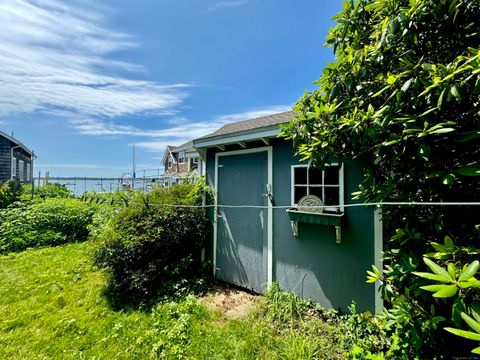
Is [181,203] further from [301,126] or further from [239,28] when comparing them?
[239,28]

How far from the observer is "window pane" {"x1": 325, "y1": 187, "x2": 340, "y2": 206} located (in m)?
2.77

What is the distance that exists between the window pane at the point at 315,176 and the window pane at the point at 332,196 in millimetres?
166

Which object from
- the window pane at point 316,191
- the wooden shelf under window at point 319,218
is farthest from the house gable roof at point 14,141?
the window pane at point 316,191

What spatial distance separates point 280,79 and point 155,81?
4571 mm

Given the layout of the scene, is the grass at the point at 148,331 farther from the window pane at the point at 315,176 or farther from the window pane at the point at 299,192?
the window pane at the point at 315,176

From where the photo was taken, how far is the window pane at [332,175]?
2.78m

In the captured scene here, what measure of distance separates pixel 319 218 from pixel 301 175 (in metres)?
0.69

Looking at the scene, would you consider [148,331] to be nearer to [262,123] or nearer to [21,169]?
[262,123]

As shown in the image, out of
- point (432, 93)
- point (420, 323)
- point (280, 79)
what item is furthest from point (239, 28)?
point (420, 323)

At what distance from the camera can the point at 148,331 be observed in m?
2.61

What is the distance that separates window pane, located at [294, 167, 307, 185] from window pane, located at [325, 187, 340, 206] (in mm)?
350

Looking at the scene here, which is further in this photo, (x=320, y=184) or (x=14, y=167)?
(x=14, y=167)

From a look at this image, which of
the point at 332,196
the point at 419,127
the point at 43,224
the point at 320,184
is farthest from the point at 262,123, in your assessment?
the point at 43,224

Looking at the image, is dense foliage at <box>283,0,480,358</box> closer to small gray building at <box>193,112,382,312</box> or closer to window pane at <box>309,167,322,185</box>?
small gray building at <box>193,112,382,312</box>
